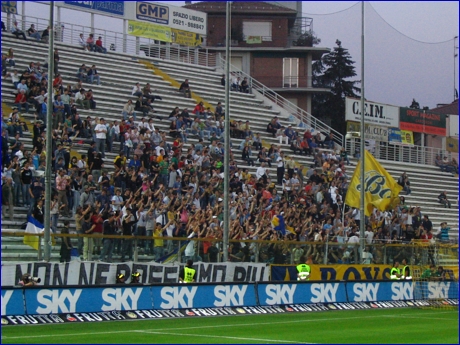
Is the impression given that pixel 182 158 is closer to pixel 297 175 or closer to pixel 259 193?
pixel 259 193

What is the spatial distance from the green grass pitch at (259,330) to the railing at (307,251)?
4.35 meters

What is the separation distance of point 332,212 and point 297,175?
288 centimetres

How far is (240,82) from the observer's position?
54.2m

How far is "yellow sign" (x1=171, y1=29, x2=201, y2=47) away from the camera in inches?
2192

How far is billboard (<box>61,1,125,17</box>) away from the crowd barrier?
27251mm

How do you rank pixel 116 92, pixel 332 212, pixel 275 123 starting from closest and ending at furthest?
pixel 332 212 → pixel 116 92 → pixel 275 123

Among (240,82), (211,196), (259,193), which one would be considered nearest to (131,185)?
(211,196)

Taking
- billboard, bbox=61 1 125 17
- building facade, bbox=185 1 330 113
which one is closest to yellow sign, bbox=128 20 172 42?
billboard, bbox=61 1 125 17

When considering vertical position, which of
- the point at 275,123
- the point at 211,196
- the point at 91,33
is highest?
the point at 91,33

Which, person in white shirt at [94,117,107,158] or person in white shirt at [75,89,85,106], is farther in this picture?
person in white shirt at [75,89,85,106]

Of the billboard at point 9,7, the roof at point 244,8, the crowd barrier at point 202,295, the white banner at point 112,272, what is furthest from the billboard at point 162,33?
the crowd barrier at point 202,295

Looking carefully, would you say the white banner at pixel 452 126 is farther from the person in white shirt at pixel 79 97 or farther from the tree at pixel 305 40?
the person in white shirt at pixel 79 97

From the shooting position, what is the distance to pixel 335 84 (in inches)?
3167

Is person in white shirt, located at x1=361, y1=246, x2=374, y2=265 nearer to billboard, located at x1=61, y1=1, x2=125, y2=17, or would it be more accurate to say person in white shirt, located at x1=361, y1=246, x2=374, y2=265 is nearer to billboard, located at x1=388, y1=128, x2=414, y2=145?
billboard, located at x1=61, y1=1, x2=125, y2=17
